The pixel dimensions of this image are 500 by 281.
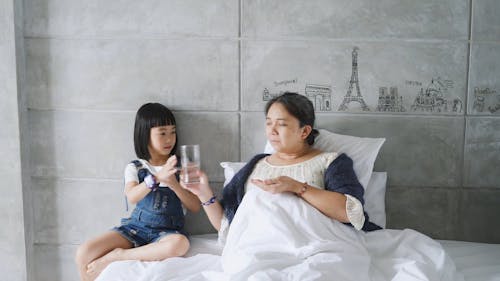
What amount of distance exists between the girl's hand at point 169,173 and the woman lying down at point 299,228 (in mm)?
121

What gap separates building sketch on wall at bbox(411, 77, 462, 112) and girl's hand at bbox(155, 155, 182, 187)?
1.28 m

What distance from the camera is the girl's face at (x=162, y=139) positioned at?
1948mm

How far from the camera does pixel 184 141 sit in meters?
2.12

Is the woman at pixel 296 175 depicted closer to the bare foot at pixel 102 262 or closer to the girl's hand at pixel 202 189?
the girl's hand at pixel 202 189

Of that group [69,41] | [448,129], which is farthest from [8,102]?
[448,129]

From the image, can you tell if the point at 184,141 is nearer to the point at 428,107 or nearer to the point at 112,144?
the point at 112,144

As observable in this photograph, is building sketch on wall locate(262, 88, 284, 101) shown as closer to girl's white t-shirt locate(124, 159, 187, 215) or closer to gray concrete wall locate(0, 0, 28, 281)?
girl's white t-shirt locate(124, 159, 187, 215)

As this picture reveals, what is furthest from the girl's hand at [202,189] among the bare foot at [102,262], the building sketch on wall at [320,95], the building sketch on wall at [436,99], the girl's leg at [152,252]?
the building sketch on wall at [436,99]

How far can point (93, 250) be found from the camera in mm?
1836


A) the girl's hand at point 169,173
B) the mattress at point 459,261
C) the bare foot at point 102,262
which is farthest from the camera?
the bare foot at point 102,262

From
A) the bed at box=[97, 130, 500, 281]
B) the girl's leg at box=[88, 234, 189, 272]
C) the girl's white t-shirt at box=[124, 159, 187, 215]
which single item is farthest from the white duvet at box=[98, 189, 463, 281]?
the girl's white t-shirt at box=[124, 159, 187, 215]

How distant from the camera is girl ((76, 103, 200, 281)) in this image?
181 centimetres

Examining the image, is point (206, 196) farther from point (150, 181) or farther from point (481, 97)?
point (481, 97)

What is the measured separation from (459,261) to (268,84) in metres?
1.20
